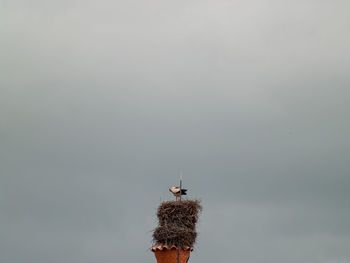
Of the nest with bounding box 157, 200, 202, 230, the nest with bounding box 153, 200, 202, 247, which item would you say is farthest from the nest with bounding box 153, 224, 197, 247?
the nest with bounding box 157, 200, 202, 230

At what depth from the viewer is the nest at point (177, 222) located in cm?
4359

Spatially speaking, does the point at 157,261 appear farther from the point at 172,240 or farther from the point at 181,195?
the point at 181,195

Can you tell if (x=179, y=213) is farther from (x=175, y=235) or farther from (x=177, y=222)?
(x=175, y=235)

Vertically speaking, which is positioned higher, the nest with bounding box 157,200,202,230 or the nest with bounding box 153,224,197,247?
the nest with bounding box 157,200,202,230

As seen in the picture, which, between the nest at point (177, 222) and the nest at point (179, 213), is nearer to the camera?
the nest at point (177, 222)

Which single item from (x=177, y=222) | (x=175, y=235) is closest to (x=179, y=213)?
(x=177, y=222)

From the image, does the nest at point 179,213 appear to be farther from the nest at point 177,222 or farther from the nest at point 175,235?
the nest at point 175,235

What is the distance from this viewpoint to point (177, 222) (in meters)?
44.5

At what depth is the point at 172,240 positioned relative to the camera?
4356 cm

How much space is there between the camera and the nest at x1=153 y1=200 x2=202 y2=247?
143ft

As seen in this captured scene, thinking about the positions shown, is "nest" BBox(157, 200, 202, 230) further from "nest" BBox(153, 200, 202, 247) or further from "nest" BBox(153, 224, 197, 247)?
"nest" BBox(153, 224, 197, 247)

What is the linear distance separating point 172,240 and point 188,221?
162cm

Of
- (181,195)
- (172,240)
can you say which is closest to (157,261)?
(172,240)

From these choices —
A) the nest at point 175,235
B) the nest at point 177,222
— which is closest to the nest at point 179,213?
the nest at point 177,222
